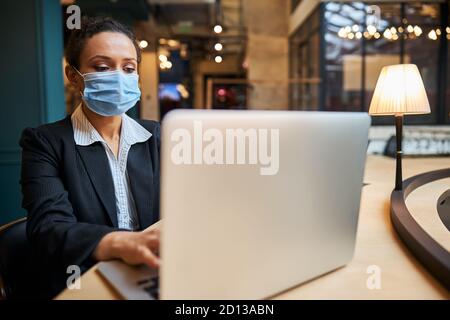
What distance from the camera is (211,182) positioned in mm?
628

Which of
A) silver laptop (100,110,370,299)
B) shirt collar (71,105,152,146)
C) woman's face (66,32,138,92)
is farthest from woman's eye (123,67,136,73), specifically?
silver laptop (100,110,370,299)

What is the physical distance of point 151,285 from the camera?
2.61 feet

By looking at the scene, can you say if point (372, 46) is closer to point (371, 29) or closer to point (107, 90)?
point (371, 29)

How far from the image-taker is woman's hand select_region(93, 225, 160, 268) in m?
0.79

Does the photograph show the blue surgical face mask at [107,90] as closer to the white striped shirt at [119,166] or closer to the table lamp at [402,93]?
the white striped shirt at [119,166]

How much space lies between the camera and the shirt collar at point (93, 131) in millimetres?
1332

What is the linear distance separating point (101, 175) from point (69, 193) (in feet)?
0.38

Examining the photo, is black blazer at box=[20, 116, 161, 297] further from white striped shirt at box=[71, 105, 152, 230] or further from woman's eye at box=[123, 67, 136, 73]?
woman's eye at box=[123, 67, 136, 73]

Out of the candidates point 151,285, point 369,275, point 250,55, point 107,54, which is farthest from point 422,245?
point 250,55

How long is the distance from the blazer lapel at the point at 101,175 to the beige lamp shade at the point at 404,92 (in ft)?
4.09

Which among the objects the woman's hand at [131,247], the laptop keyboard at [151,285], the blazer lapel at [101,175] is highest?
the blazer lapel at [101,175]

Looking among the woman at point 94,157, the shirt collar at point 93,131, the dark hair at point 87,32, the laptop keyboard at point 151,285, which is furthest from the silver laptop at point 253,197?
the dark hair at point 87,32

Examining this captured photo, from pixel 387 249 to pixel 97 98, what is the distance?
3.56 ft
